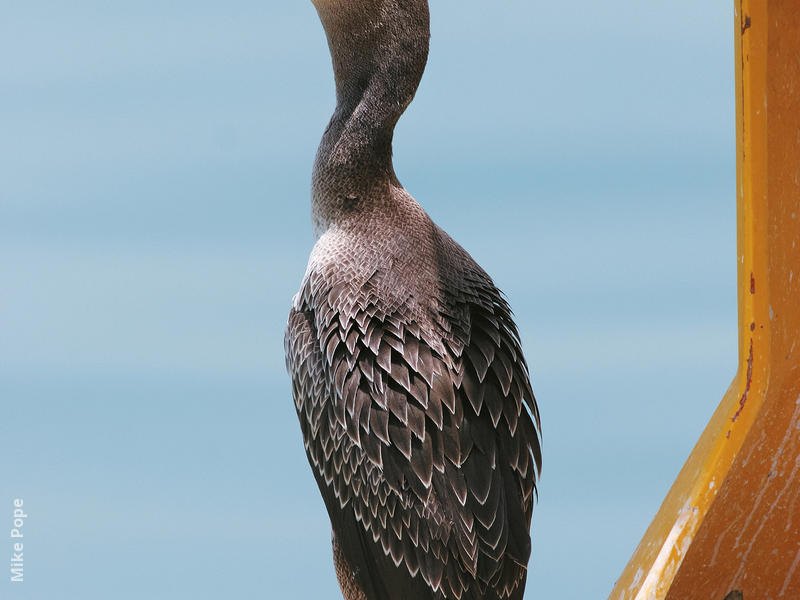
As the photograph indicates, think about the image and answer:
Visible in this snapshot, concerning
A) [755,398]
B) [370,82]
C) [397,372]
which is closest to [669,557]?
[755,398]

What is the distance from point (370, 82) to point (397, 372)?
84 centimetres

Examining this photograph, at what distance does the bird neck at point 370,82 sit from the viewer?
101 inches

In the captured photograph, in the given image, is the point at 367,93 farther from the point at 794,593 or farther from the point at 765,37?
the point at 794,593

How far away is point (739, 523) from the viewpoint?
6.86 ft

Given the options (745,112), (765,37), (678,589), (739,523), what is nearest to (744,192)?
(745,112)

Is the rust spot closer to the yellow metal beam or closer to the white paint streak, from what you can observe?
the yellow metal beam

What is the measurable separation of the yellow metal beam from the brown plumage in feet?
1.38

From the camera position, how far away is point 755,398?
6.56 feet

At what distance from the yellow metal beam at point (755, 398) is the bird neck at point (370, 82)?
38.1 inches

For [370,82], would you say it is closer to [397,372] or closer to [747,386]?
[397,372]

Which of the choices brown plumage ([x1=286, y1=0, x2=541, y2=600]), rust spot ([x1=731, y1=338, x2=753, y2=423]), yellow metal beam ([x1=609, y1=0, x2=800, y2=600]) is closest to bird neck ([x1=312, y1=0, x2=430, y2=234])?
brown plumage ([x1=286, y1=0, x2=541, y2=600])

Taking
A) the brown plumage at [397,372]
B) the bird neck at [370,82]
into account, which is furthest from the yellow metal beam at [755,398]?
the bird neck at [370,82]

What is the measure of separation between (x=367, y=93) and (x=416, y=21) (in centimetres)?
24

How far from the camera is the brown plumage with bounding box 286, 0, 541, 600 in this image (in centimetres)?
234
